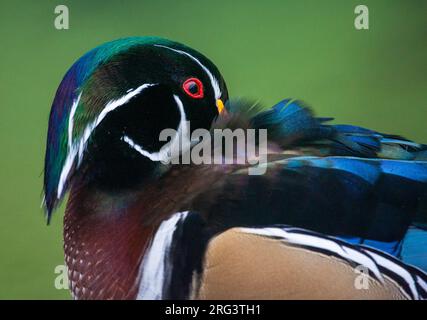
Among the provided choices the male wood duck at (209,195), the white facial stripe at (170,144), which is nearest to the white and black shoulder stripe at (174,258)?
the male wood duck at (209,195)

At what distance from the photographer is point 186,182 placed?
1.38 meters

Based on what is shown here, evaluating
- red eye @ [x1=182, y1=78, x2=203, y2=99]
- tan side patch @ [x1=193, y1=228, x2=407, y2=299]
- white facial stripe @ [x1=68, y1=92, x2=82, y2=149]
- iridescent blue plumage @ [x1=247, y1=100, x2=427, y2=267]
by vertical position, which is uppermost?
red eye @ [x1=182, y1=78, x2=203, y2=99]

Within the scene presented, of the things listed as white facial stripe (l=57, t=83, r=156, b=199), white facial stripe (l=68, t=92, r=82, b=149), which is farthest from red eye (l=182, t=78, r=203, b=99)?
white facial stripe (l=68, t=92, r=82, b=149)

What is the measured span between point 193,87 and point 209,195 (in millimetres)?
302

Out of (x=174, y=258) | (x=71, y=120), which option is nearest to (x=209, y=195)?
(x=174, y=258)

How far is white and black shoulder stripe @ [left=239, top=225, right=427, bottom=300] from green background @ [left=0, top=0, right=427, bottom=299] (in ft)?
1.43

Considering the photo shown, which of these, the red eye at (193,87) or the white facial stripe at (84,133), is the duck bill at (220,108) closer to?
the red eye at (193,87)

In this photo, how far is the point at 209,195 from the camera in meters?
1.31

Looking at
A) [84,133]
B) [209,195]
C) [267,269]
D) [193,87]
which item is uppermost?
[193,87]

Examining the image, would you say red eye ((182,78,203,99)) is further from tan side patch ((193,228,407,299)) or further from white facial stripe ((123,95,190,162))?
tan side patch ((193,228,407,299))

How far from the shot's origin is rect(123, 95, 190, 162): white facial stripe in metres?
1.44

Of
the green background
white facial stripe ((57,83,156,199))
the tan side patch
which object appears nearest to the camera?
the tan side patch

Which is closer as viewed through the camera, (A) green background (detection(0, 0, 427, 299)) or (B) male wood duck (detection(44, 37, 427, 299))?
(B) male wood duck (detection(44, 37, 427, 299))

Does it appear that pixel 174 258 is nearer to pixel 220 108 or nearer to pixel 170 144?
pixel 170 144
